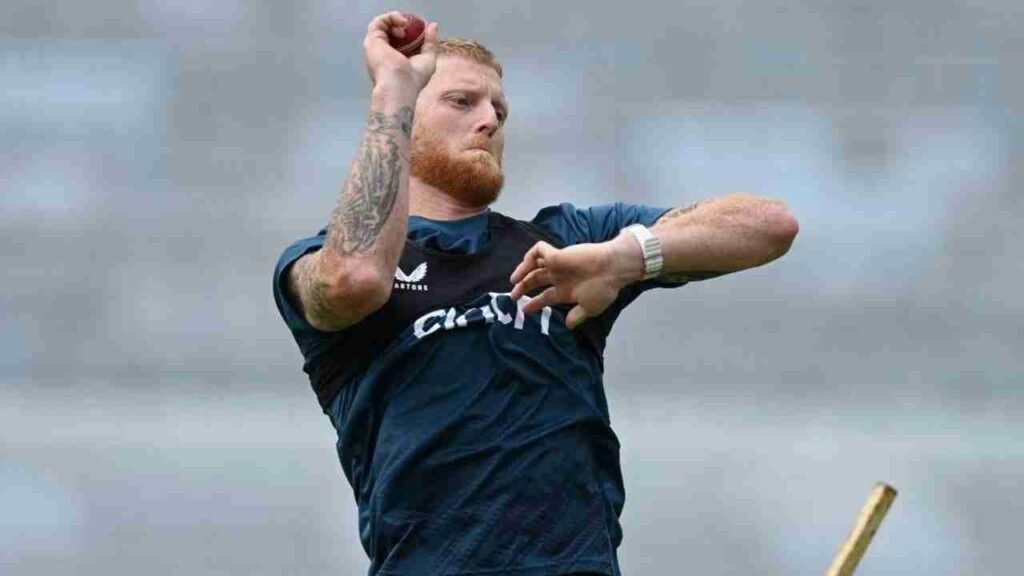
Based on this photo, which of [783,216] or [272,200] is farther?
[272,200]

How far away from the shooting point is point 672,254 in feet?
8.85

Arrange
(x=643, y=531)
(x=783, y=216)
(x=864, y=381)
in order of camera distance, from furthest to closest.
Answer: (x=864, y=381) < (x=643, y=531) < (x=783, y=216)

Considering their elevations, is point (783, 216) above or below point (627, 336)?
above

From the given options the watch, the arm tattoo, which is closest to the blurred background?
the arm tattoo

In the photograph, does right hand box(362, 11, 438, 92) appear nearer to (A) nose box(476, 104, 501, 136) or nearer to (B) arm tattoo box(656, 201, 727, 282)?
(A) nose box(476, 104, 501, 136)

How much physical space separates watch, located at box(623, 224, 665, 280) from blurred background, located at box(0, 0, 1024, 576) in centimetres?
253

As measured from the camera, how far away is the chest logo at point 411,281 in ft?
8.96

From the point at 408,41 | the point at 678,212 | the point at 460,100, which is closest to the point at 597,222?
the point at 678,212

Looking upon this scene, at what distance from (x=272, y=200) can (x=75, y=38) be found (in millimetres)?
821

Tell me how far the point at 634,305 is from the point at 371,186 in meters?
2.82

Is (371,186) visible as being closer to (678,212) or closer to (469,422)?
(469,422)

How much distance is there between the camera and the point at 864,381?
549 centimetres

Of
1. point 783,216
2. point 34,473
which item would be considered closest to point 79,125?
point 34,473

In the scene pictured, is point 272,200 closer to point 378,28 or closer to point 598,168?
point 598,168
